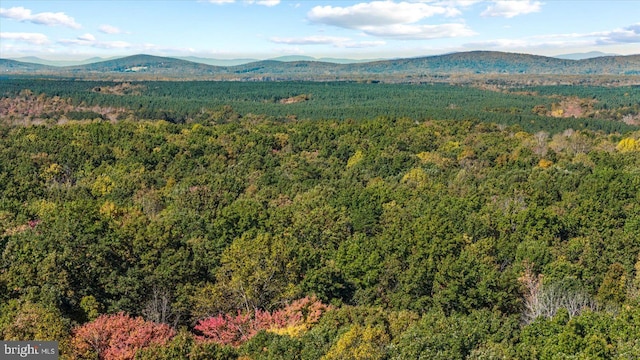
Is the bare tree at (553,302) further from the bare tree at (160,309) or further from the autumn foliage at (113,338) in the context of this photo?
the bare tree at (160,309)

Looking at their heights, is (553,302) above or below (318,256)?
below

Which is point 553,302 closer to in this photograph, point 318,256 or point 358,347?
point 318,256

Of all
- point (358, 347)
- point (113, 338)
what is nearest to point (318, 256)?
point (113, 338)

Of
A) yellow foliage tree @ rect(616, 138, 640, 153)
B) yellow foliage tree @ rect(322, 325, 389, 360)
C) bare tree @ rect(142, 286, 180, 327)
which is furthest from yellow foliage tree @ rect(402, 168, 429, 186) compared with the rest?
yellow foliage tree @ rect(322, 325, 389, 360)

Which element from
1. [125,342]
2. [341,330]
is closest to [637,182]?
[341,330]

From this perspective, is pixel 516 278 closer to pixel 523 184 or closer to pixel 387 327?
pixel 387 327

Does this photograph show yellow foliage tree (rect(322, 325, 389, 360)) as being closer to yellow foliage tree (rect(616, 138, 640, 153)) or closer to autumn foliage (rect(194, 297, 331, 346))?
autumn foliage (rect(194, 297, 331, 346))

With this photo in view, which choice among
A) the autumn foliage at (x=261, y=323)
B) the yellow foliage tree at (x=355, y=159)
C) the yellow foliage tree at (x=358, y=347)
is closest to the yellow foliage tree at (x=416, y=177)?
the yellow foliage tree at (x=355, y=159)
